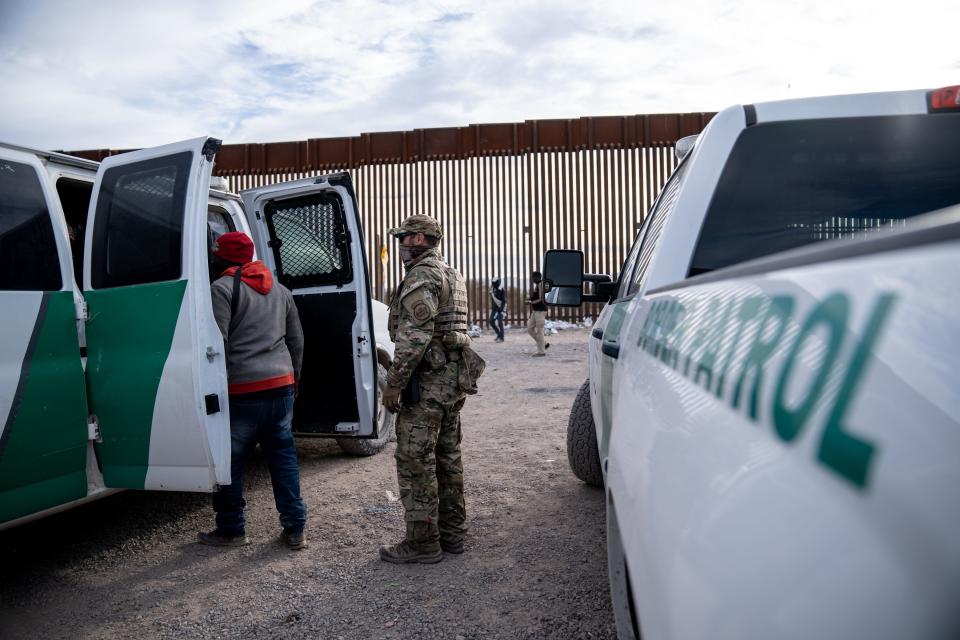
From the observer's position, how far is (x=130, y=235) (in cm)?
327

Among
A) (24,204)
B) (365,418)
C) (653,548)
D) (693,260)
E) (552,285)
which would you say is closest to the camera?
(653,548)

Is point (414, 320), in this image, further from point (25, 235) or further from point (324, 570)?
point (25, 235)

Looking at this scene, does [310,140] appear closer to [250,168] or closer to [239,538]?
[250,168]

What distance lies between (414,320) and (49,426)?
1.67 metres

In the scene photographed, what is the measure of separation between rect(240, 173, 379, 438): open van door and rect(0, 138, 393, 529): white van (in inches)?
54.7

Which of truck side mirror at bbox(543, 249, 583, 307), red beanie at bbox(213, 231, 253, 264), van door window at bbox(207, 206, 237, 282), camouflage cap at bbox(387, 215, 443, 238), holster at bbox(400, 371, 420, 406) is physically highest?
van door window at bbox(207, 206, 237, 282)

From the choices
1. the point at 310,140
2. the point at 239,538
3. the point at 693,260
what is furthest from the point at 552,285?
the point at 310,140

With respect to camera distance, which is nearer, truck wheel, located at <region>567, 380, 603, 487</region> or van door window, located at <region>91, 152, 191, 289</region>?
van door window, located at <region>91, 152, 191, 289</region>

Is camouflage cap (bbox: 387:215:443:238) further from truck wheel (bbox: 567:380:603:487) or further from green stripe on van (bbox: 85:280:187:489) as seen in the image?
truck wheel (bbox: 567:380:603:487)

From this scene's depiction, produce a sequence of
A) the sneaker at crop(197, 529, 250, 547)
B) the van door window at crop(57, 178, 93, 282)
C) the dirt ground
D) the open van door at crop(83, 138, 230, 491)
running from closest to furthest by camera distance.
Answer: the dirt ground, the open van door at crop(83, 138, 230, 491), the sneaker at crop(197, 529, 250, 547), the van door window at crop(57, 178, 93, 282)

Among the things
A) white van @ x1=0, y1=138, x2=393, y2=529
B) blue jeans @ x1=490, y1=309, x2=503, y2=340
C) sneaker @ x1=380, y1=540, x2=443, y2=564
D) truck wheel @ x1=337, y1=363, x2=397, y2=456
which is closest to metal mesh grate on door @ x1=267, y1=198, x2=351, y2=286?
truck wheel @ x1=337, y1=363, x2=397, y2=456

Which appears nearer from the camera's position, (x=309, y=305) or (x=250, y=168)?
(x=309, y=305)

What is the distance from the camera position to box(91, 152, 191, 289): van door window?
3184 millimetres

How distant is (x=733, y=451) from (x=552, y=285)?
266 cm
